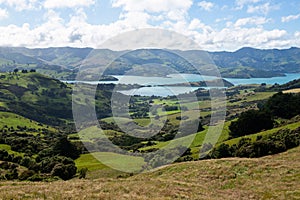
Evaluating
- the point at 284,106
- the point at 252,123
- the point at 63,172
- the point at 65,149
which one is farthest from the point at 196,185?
the point at 65,149

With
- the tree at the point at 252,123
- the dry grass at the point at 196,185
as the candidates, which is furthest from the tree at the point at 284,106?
the dry grass at the point at 196,185

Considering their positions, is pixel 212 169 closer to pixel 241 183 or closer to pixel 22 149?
pixel 241 183

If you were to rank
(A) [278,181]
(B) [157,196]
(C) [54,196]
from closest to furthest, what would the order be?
(C) [54,196], (B) [157,196], (A) [278,181]

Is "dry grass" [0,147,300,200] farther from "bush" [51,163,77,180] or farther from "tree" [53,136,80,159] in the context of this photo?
"tree" [53,136,80,159]

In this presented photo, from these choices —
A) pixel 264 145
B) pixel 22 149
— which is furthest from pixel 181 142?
pixel 22 149

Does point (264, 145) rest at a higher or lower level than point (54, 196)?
lower

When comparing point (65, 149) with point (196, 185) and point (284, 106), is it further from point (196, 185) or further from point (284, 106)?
point (196, 185)
